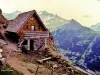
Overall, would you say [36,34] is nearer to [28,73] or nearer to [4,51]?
[4,51]

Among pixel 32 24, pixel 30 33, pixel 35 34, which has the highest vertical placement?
pixel 32 24

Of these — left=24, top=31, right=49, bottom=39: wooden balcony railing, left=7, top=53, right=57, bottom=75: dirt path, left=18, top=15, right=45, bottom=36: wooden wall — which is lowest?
left=7, top=53, right=57, bottom=75: dirt path

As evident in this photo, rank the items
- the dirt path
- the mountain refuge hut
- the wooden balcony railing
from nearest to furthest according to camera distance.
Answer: the dirt path, the mountain refuge hut, the wooden balcony railing


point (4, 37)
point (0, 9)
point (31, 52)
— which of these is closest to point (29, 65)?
point (31, 52)

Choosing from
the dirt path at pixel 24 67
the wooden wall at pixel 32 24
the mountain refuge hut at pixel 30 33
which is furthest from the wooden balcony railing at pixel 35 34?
the dirt path at pixel 24 67

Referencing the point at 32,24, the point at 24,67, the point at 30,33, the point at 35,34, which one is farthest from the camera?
the point at 32,24

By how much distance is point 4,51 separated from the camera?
3472cm

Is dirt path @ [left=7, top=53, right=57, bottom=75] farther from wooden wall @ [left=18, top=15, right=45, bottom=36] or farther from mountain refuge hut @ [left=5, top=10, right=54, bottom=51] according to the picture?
wooden wall @ [left=18, top=15, right=45, bottom=36]

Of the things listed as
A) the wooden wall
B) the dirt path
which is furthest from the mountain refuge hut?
the dirt path

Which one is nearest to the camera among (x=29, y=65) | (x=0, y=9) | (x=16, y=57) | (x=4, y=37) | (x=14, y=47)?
(x=29, y=65)

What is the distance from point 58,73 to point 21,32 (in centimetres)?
1132

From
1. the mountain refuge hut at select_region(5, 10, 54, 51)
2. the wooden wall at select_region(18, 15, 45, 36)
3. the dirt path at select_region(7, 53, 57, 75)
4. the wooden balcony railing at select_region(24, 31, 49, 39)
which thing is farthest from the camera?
the wooden wall at select_region(18, 15, 45, 36)

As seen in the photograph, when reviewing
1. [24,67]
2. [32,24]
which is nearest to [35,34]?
[32,24]

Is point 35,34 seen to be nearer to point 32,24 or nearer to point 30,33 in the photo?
point 30,33
